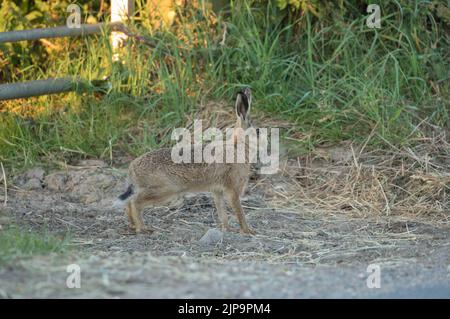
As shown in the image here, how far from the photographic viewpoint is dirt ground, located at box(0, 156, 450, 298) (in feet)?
15.9

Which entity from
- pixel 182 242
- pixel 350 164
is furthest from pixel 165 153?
pixel 350 164

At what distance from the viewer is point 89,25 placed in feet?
30.5

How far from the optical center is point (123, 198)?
277 inches

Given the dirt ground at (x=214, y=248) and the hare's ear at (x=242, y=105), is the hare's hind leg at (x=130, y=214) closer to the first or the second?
the dirt ground at (x=214, y=248)

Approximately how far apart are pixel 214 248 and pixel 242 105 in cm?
121

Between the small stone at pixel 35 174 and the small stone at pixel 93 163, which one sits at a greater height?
the small stone at pixel 93 163

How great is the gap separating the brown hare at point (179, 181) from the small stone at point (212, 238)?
48 centimetres

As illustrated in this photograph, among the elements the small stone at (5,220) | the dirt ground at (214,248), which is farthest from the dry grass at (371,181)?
the small stone at (5,220)

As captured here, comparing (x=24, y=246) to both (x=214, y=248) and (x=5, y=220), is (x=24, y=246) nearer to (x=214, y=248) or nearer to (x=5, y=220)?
(x=214, y=248)

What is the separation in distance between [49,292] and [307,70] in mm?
4963

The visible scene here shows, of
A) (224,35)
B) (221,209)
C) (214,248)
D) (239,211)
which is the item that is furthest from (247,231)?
(224,35)

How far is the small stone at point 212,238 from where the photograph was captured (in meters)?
6.69
